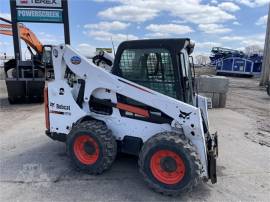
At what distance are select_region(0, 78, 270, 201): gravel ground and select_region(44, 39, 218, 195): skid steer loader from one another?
24 cm

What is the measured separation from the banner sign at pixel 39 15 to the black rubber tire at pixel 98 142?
7872 mm

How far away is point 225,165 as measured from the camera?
438 centimetres

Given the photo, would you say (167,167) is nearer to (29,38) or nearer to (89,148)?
(89,148)

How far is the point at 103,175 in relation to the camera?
152 inches

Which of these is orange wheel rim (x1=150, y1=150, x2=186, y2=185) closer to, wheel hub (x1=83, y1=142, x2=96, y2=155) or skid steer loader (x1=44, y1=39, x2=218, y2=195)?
skid steer loader (x1=44, y1=39, x2=218, y2=195)

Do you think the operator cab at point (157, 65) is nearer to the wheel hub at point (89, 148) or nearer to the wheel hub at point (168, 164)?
the wheel hub at point (168, 164)

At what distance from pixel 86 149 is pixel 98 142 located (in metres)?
0.30

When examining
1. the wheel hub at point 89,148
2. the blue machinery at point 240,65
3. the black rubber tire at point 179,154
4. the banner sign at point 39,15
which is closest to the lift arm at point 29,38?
the banner sign at point 39,15

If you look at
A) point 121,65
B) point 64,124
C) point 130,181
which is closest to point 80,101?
point 64,124

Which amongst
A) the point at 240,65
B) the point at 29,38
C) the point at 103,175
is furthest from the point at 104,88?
the point at 240,65

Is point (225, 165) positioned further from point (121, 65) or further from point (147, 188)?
point (121, 65)

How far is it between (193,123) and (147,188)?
110cm

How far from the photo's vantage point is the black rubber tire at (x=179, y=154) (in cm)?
320

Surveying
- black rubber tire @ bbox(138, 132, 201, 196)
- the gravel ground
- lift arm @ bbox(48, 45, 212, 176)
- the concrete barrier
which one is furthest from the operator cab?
the concrete barrier
